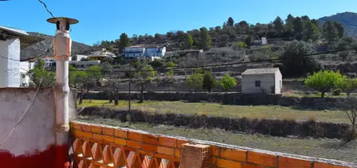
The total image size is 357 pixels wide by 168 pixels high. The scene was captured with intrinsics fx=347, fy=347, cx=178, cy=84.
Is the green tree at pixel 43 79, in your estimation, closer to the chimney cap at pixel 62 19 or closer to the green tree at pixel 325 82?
the chimney cap at pixel 62 19

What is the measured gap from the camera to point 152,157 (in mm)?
2654

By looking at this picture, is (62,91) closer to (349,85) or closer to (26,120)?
(26,120)

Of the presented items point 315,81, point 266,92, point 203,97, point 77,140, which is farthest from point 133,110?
point 77,140

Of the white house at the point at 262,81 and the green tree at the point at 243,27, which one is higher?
the green tree at the point at 243,27

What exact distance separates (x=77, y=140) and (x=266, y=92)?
117 feet

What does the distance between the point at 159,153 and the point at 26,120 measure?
1.67m

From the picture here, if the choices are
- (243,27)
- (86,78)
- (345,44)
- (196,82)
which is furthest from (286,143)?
(243,27)

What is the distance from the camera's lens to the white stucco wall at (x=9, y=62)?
8.88 m

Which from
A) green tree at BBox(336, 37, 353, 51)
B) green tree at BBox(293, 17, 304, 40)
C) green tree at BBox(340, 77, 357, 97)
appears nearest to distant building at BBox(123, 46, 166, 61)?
green tree at BBox(293, 17, 304, 40)

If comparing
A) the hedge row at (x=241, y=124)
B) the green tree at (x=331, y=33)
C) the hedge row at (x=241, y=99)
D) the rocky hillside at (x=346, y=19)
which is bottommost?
the hedge row at (x=241, y=124)

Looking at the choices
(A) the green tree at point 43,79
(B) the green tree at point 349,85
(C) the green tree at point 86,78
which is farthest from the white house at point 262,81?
(A) the green tree at point 43,79

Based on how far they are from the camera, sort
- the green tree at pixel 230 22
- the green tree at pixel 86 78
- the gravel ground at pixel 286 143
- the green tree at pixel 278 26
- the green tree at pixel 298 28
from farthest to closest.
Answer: the green tree at pixel 230 22, the green tree at pixel 278 26, the green tree at pixel 298 28, the green tree at pixel 86 78, the gravel ground at pixel 286 143

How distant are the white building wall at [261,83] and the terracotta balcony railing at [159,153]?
115 ft

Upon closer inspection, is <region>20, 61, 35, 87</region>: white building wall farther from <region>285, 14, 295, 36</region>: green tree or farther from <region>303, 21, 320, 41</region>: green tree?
<region>285, 14, 295, 36</region>: green tree
